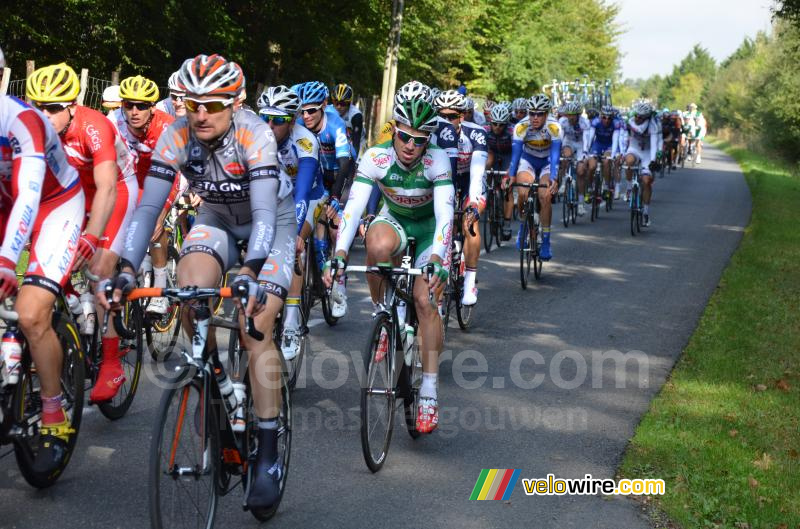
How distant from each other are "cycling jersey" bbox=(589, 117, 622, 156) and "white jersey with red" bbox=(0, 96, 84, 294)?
56.6 feet

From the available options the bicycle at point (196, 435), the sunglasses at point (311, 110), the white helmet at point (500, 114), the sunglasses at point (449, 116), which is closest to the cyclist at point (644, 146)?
the white helmet at point (500, 114)

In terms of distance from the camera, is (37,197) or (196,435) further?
(37,197)

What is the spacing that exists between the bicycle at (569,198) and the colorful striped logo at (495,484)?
14497mm

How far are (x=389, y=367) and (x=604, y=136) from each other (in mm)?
16916

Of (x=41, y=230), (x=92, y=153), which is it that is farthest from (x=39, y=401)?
(x=92, y=153)

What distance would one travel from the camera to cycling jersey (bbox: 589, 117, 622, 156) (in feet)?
70.7

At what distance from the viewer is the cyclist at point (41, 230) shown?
488cm

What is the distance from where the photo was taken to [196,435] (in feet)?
14.5

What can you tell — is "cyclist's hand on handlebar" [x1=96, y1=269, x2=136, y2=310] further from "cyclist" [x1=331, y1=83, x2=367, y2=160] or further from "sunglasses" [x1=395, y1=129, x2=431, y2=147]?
"cyclist" [x1=331, y1=83, x2=367, y2=160]

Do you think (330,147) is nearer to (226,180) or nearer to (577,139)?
(226,180)

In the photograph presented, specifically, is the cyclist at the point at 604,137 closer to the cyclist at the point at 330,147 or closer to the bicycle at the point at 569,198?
the bicycle at the point at 569,198

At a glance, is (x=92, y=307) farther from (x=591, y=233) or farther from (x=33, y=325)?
(x=591, y=233)

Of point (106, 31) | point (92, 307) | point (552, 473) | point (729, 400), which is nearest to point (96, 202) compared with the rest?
point (92, 307)

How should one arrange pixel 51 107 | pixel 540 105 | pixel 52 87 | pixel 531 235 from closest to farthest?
pixel 52 87 < pixel 51 107 < pixel 531 235 < pixel 540 105
